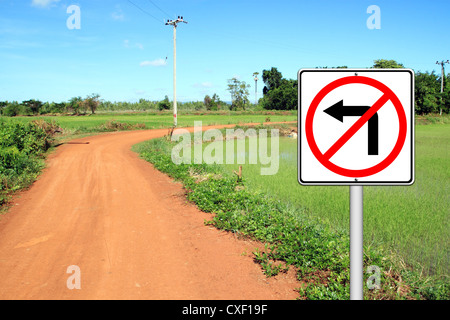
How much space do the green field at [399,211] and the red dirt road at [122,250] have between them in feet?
7.00

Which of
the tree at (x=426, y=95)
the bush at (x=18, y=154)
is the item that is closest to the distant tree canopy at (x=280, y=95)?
the tree at (x=426, y=95)

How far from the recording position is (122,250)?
16.8 feet

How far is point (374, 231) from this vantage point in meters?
5.96

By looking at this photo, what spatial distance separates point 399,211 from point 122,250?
563 centimetres

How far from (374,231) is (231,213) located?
255 centimetres

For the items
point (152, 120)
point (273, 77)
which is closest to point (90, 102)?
point (152, 120)

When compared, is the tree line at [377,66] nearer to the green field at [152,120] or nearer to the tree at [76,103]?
the green field at [152,120]

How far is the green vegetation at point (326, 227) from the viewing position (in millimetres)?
4047

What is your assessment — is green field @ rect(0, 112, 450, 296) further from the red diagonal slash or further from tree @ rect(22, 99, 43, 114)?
tree @ rect(22, 99, 43, 114)

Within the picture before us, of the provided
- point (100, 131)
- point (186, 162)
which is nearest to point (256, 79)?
point (100, 131)

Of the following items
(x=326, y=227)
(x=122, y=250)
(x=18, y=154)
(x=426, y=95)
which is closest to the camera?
(x=122, y=250)

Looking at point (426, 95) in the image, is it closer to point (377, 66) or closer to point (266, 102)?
point (377, 66)

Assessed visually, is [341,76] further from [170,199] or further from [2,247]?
[170,199]

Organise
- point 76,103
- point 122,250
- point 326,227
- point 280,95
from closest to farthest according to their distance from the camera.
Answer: point 122,250
point 326,227
point 76,103
point 280,95
